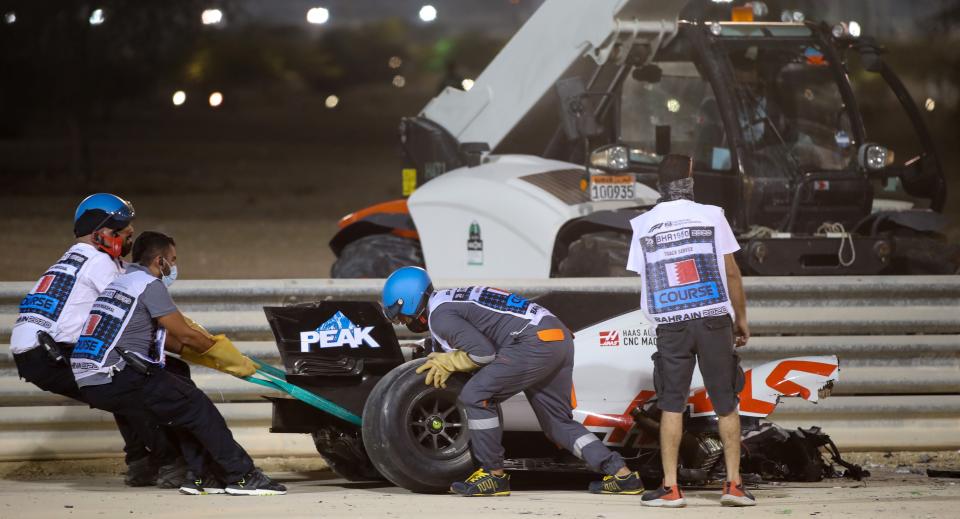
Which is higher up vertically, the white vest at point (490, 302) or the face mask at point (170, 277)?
the face mask at point (170, 277)

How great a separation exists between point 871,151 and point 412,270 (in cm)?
406

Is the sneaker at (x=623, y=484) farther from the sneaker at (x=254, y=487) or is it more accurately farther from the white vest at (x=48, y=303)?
the white vest at (x=48, y=303)

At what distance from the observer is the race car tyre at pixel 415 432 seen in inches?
285

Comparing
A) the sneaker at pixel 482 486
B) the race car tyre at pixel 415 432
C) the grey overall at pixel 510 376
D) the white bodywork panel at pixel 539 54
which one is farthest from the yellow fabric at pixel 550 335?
the white bodywork panel at pixel 539 54

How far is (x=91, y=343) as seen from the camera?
24.1 feet

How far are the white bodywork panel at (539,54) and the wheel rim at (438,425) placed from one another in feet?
12.6

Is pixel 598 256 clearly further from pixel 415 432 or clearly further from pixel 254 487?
pixel 254 487

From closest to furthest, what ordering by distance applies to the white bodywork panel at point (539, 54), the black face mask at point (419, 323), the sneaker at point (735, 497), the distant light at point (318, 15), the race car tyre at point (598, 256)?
the sneaker at point (735, 497), the black face mask at point (419, 323), the race car tyre at point (598, 256), the white bodywork panel at point (539, 54), the distant light at point (318, 15)

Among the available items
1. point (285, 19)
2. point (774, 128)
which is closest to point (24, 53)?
point (774, 128)

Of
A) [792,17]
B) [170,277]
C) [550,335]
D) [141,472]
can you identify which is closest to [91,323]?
[170,277]

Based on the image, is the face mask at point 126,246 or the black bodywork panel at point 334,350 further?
the face mask at point 126,246

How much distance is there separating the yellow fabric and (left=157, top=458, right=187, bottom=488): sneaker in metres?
1.98

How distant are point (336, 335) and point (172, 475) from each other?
1110 mm

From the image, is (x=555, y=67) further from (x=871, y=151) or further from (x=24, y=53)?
(x=24, y=53)
